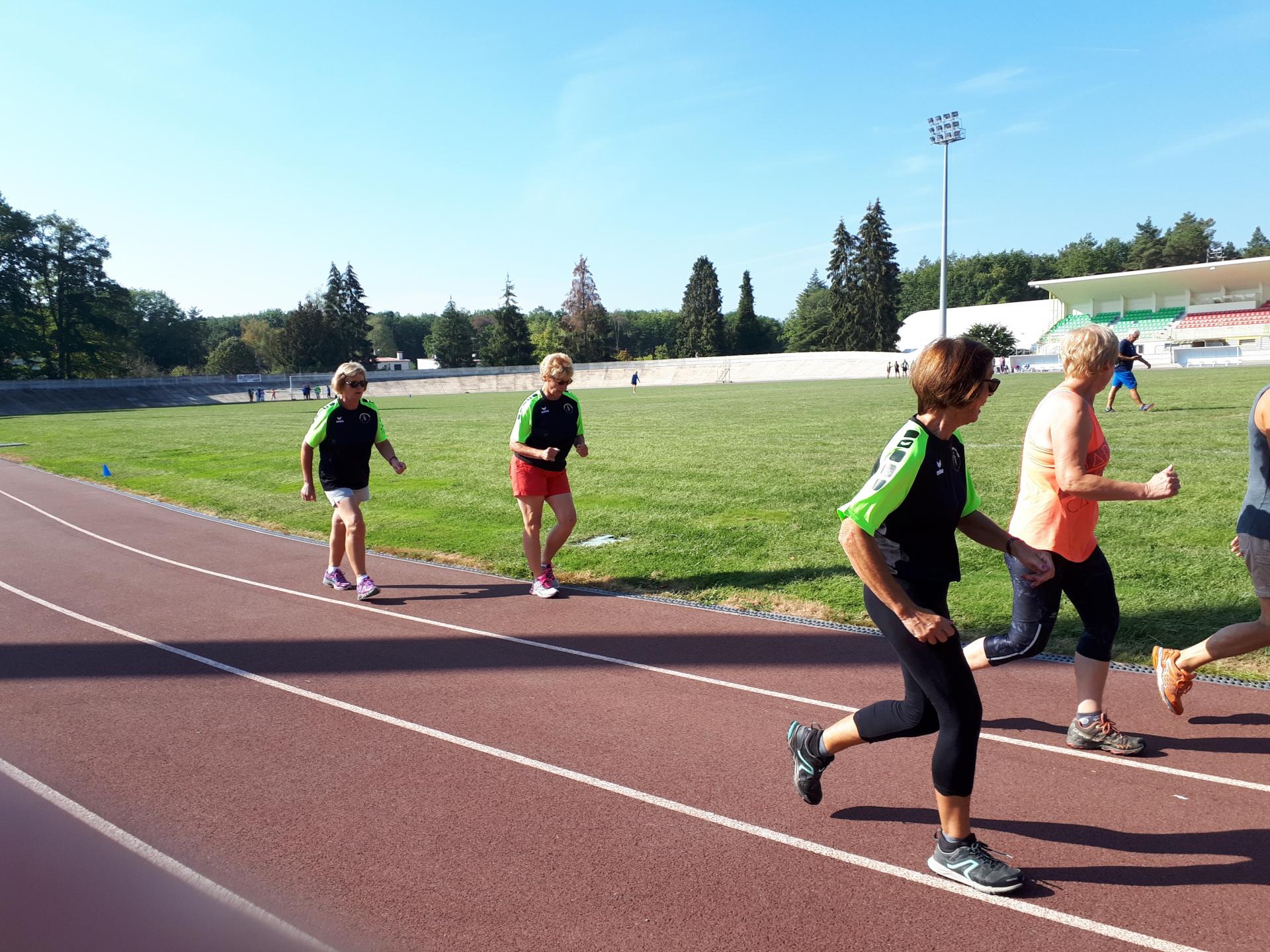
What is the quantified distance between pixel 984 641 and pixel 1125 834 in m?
1.23

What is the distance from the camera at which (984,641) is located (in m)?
4.64

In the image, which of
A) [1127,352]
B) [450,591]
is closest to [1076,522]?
[450,591]

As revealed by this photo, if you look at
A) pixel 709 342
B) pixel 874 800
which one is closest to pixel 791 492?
pixel 874 800

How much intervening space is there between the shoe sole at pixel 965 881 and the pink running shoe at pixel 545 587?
4.71 meters

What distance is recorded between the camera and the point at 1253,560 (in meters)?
4.09

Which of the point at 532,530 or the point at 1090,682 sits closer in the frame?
Answer: the point at 1090,682

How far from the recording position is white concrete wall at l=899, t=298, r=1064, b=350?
85.6m

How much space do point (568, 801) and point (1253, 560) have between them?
10.9 ft

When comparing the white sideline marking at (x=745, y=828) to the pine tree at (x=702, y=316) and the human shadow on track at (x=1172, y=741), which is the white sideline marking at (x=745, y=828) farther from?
the pine tree at (x=702, y=316)

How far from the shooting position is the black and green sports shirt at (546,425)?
746 centimetres

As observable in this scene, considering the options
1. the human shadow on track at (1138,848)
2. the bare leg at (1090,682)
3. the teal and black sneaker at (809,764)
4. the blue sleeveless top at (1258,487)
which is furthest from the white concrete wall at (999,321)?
the teal and black sneaker at (809,764)

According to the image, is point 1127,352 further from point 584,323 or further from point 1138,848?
point 584,323

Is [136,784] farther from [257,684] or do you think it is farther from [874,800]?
[874,800]

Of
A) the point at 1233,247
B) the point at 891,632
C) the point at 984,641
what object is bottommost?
the point at 984,641
